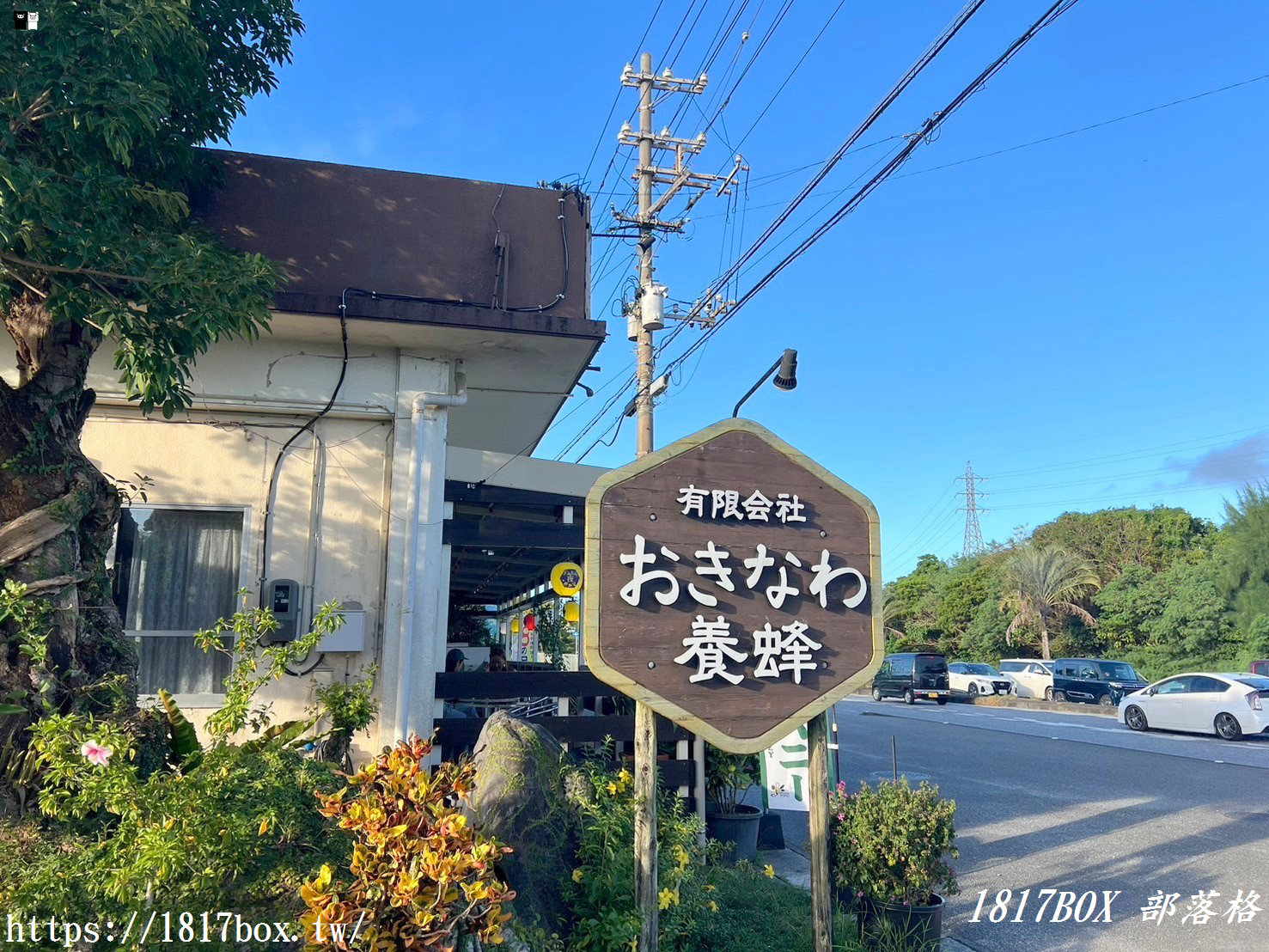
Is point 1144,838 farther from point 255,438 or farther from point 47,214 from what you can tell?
point 47,214

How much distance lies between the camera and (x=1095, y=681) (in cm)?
2862

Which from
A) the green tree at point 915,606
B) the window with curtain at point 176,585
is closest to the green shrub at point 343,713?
the window with curtain at point 176,585

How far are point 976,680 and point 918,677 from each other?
327 centimetres

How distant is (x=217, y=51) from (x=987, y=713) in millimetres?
26151

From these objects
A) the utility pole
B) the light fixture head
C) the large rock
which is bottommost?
the large rock

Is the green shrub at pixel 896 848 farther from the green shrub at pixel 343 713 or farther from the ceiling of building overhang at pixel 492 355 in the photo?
the ceiling of building overhang at pixel 492 355

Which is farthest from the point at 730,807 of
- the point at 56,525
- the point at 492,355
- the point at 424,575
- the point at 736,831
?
the point at 56,525

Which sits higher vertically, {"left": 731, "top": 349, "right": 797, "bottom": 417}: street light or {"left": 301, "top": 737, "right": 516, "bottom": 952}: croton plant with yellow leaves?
{"left": 731, "top": 349, "right": 797, "bottom": 417}: street light

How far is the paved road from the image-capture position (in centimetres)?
623

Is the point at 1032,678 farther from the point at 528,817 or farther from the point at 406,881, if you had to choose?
the point at 406,881

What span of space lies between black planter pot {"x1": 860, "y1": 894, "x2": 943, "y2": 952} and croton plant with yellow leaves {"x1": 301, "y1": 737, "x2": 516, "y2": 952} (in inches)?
117

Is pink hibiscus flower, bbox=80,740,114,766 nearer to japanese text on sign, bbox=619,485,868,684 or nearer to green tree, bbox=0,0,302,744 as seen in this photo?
green tree, bbox=0,0,302,744

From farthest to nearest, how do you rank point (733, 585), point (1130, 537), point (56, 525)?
1. point (1130, 537)
2. point (56, 525)
3. point (733, 585)

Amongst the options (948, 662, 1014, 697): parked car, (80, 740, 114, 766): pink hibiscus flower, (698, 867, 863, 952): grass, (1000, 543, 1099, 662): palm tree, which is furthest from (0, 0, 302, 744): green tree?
(1000, 543, 1099, 662): palm tree
